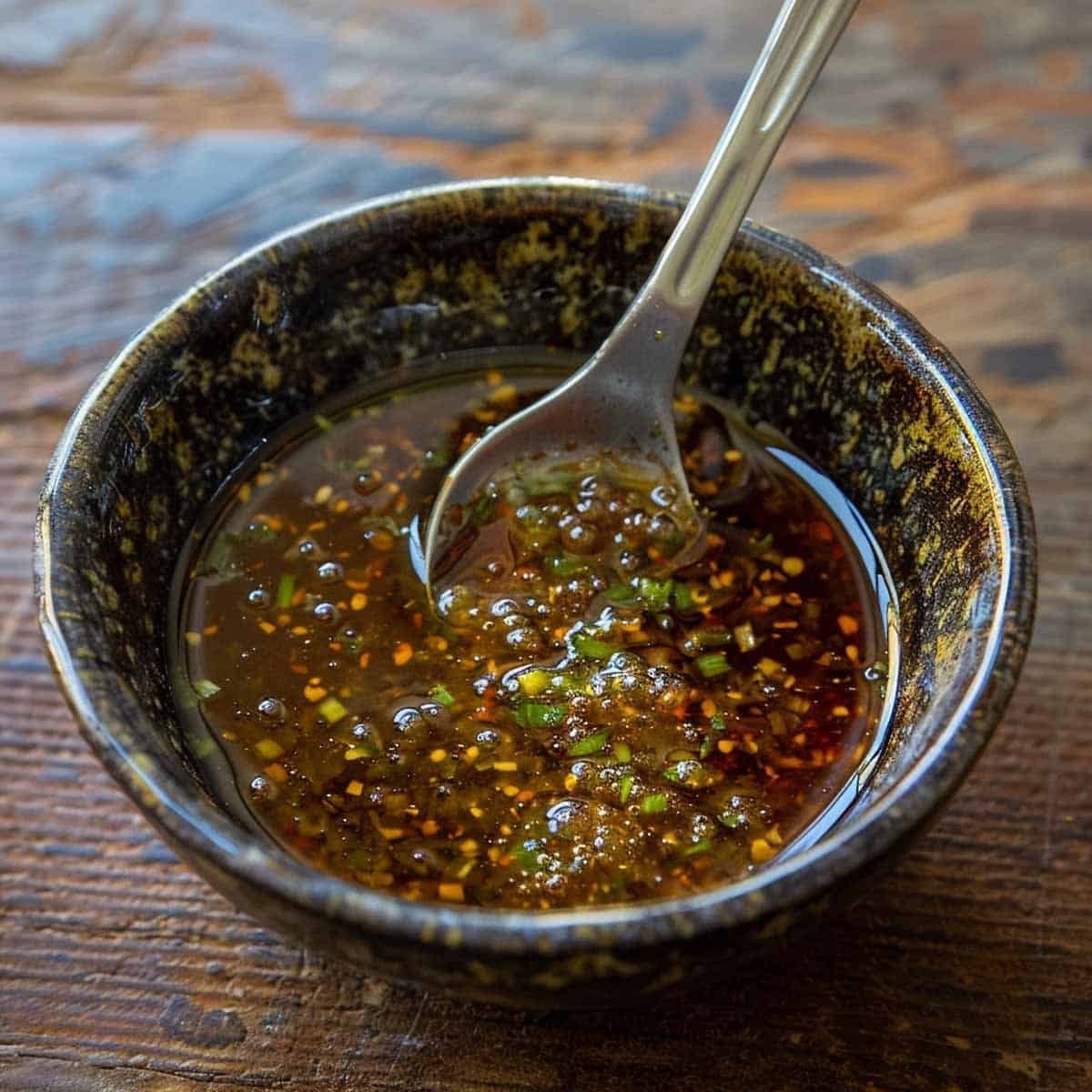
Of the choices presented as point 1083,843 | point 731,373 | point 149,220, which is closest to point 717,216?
point 731,373

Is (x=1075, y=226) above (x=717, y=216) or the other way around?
above

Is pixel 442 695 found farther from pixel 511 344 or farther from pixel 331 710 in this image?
pixel 511 344

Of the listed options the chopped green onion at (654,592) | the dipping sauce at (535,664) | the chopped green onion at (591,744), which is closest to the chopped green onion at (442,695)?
the dipping sauce at (535,664)

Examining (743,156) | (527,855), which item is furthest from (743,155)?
(527,855)

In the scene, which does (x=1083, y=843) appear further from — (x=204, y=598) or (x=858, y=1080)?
(x=204, y=598)

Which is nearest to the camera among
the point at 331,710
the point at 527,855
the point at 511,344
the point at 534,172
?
the point at 527,855

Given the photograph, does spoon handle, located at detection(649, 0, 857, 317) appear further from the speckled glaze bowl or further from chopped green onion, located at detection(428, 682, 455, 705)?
chopped green onion, located at detection(428, 682, 455, 705)

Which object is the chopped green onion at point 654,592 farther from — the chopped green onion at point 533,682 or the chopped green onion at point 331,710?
the chopped green onion at point 331,710
